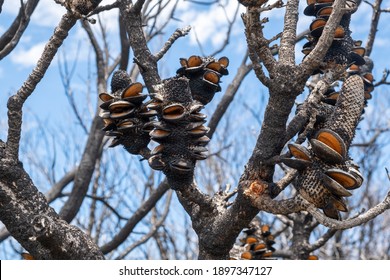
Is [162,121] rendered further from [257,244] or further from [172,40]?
[257,244]

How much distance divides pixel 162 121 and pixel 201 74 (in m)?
0.38

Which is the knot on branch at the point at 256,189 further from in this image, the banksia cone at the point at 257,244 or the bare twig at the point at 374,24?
the bare twig at the point at 374,24

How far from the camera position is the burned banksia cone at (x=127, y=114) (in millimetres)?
1835

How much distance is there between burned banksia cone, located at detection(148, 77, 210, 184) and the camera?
174 cm

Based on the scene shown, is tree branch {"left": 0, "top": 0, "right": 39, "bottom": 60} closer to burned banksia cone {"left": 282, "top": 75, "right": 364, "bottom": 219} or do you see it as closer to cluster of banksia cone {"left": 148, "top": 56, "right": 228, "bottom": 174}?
cluster of banksia cone {"left": 148, "top": 56, "right": 228, "bottom": 174}

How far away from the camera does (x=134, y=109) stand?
1.86m

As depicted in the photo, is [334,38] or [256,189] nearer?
[256,189]

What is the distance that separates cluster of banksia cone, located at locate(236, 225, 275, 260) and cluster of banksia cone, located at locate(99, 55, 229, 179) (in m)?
1.05

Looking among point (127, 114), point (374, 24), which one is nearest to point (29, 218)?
point (127, 114)

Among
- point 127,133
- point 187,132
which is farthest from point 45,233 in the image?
point 187,132

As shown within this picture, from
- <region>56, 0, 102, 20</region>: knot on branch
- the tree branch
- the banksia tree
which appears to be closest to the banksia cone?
the banksia tree

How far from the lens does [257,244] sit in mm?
2867

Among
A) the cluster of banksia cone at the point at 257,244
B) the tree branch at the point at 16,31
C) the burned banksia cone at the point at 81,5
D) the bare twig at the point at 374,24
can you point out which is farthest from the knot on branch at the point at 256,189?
the bare twig at the point at 374,24
